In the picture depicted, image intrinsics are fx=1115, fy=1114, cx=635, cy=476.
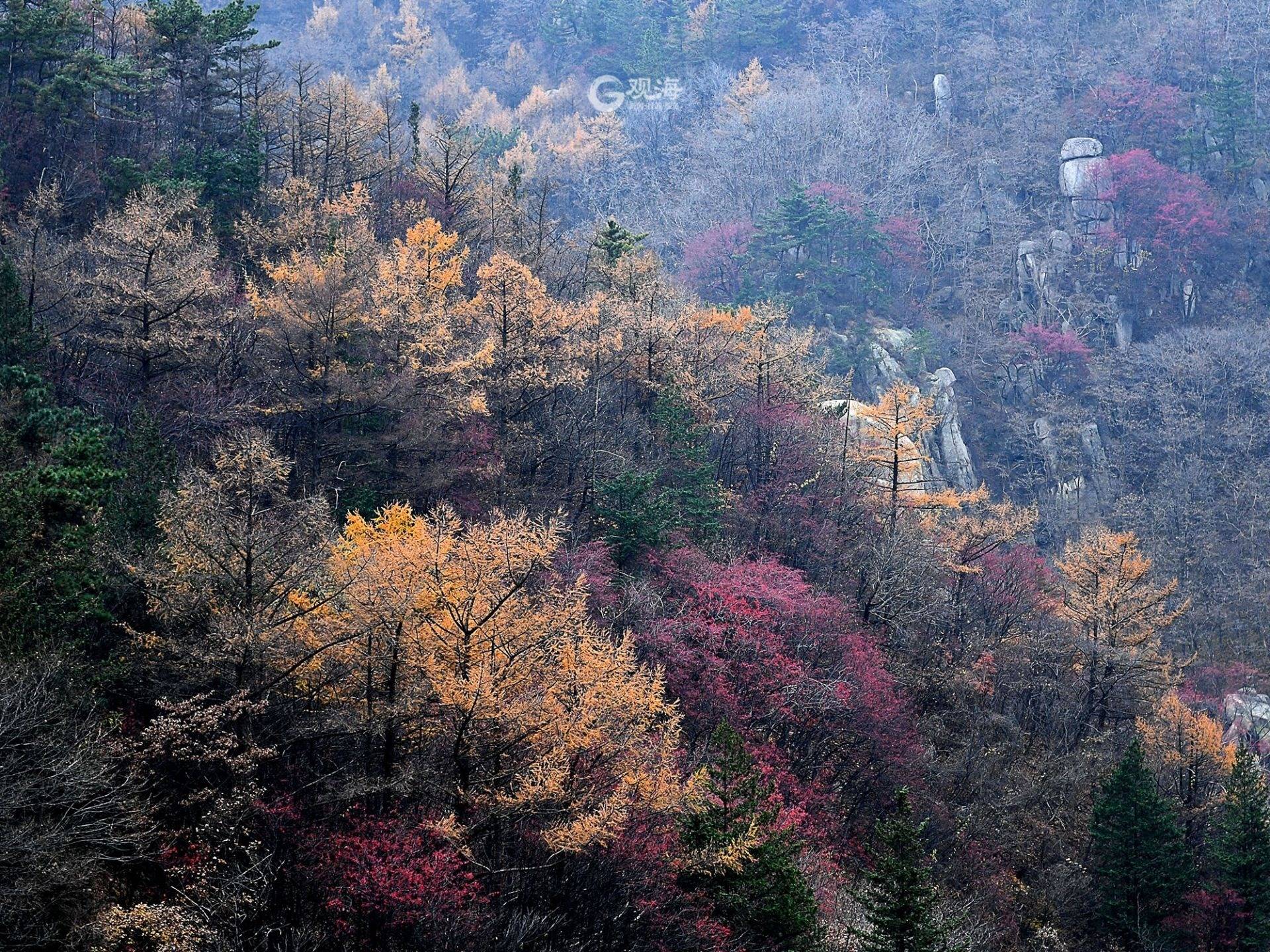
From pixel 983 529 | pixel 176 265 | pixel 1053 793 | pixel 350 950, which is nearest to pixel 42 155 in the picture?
pixel 176 265

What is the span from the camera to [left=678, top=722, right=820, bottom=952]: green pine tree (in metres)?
21.9

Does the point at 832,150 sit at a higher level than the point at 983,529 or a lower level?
higher

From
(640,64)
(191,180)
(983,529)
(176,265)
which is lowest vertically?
(983,529)

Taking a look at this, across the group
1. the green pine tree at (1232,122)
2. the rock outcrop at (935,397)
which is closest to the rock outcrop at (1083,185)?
the green pine tree at (1232,122)

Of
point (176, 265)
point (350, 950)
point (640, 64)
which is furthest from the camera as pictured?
point (640, 64)

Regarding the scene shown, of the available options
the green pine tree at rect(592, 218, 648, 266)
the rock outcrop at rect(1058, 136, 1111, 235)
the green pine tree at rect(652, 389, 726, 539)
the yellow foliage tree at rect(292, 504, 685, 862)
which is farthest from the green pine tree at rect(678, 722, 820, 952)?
the rock outcrop at rect(1058, 136, 1111, 235)

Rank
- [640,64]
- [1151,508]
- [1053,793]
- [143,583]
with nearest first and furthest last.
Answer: [143,583] → [1053,793] → [1151,508] → [640,64]

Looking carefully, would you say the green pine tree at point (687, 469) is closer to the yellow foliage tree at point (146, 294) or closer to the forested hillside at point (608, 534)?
the forested hillside at point (608, 534)

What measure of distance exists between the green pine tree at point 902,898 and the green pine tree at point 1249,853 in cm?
1602

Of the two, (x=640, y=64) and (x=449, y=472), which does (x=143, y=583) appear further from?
(x=640, y=64)

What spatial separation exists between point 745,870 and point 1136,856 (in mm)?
16316

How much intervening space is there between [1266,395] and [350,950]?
6474cm

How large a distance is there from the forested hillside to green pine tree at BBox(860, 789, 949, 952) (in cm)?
12

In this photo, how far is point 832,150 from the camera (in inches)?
3194
